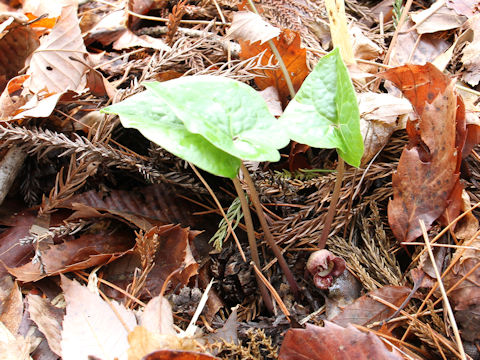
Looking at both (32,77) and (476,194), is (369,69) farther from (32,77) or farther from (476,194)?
(32,77)

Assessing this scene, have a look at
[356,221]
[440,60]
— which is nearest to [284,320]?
[356,221]

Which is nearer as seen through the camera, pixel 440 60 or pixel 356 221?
pixel 356 221

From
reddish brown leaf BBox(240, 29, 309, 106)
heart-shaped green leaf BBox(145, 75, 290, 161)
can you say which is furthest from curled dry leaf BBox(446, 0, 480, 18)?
heart-shaped green leaf BBox(145, 75, 290, 161)

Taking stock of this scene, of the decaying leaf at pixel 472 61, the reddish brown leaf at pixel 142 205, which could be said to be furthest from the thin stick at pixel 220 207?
the decaying leaf at pixel 472 61

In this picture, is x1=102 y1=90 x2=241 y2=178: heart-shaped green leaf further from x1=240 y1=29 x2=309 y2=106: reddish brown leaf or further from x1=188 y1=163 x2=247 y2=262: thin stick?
x1=240 y1=29 x2=309 y2=106: reddish brown leaf

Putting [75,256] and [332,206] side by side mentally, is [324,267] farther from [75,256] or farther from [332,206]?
[75,256]

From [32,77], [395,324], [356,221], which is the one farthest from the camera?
[32,77]
